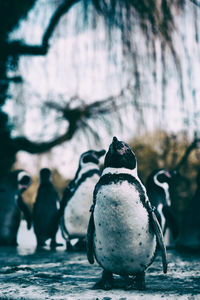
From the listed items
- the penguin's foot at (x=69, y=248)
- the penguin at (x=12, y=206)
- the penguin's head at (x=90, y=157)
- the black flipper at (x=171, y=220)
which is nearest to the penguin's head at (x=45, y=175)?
the penguin at (x=12, y=206)

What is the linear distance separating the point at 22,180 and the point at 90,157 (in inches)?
30.3

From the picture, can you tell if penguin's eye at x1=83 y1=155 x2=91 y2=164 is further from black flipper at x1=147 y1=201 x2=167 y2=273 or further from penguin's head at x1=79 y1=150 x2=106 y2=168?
black flipper at x1=147 y1=201 x2=167 y2=273

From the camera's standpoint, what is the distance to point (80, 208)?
102 inches

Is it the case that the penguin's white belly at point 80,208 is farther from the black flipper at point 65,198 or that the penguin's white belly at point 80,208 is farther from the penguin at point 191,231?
the penguin at point 191,231

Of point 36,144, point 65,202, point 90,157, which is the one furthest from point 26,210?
point 36,144

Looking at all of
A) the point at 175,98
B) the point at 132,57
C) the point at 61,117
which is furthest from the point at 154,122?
the point at 61,117

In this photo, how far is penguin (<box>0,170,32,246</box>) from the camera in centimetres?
301

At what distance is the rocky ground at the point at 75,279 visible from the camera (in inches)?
48.9

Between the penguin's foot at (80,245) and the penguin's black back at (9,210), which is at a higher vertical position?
the penguin's black back at (9,210)

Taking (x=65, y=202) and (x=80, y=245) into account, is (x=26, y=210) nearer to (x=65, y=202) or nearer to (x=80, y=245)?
(x=65, y=202)

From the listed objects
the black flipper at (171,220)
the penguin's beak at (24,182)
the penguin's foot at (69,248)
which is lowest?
the penguin's foot at (69,248)

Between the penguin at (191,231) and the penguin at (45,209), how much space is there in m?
0.94

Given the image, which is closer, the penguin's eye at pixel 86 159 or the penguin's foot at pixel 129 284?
the penguin's foot at pixel 129 284

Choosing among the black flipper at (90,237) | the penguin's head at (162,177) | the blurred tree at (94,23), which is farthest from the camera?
the penguin's head at (162,177)
